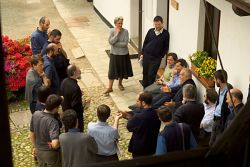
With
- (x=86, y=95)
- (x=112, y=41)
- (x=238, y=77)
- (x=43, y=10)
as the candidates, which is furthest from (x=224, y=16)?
(x=43, y=10)

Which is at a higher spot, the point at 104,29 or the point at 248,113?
the point at 248,113

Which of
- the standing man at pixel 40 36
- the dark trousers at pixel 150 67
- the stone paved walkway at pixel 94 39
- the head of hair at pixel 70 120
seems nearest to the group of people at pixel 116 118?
the head of hair at pixel 70 120

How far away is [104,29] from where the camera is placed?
48.0 feet

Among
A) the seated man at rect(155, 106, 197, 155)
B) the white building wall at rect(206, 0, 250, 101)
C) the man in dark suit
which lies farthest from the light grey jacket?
the seated man at rect(155, 106, 197, 155)

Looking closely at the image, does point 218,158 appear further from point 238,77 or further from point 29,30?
point 29,30

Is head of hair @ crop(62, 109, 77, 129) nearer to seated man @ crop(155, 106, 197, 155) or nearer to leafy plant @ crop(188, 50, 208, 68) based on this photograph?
seated man @ crop(155, 106, 197, 155)

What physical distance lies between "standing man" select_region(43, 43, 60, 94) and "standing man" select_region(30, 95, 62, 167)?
1712 mm

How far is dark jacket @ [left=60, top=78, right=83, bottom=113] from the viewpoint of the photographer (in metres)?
6.91

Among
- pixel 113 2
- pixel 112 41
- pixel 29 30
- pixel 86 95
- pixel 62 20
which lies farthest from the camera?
pixel 62 20

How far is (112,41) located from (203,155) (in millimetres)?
8464

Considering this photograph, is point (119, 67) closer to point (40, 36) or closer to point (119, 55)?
point (119, 55)

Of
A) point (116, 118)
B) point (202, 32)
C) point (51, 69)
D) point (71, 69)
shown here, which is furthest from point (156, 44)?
point (116, 118)

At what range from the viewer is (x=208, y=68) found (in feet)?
→ 25.8

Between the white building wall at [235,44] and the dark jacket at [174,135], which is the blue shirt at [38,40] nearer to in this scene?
the white building wall at [235,44]
